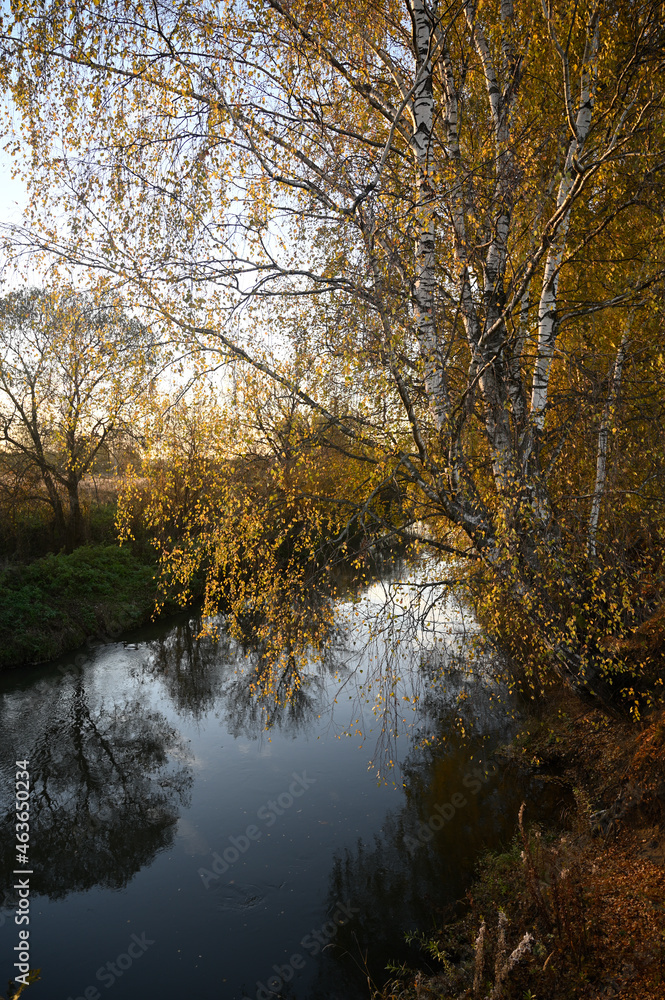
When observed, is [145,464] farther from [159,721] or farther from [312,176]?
[159,721]

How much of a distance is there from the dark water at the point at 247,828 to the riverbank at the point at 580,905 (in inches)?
19.7

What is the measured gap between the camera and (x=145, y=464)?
5.75 m

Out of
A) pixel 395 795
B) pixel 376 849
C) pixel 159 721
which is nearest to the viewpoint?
pixel 376 849

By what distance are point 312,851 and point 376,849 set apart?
73 cm

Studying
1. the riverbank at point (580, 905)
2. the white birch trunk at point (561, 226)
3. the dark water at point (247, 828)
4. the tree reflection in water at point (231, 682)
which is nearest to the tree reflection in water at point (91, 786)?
the dark water at point (247, 828)

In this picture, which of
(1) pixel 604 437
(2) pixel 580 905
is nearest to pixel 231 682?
(2) pixel 580 905

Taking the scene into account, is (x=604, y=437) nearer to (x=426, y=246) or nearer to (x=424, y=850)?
(x=426, y=246)

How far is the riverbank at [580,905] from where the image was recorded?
12.9ft

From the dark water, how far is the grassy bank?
2.13 meters

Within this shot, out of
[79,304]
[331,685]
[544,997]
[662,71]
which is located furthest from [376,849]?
[662,71]

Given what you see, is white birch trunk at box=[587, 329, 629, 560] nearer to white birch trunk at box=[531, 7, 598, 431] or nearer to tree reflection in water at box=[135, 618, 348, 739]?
white birch trunk at box=[531, 7, 598, 431]

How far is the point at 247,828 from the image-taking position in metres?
7.41

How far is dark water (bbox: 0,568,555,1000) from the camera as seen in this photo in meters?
5.53

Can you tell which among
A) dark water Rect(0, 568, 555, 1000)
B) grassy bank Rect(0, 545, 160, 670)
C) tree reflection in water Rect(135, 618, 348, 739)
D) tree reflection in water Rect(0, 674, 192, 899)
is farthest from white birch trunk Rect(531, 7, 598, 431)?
grassy bank Rect(0, 545, 160, 670)
